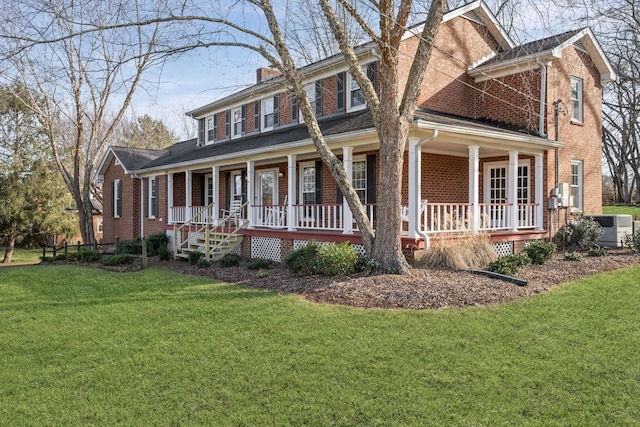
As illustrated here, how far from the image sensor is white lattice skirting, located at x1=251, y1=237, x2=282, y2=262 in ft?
47.0

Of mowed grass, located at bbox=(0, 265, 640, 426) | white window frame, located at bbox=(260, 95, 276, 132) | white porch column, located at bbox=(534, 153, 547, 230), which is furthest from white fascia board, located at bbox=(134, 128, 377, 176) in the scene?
white porch column, located at bbox=(534, 153, 547, 230)

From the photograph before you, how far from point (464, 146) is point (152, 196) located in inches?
601

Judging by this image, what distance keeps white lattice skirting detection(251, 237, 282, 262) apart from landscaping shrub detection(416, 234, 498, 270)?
4.81 meters

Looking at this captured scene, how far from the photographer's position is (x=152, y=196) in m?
23.1

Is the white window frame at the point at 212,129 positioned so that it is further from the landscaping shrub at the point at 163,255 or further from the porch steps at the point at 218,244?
the porch steps at the point at 218,244

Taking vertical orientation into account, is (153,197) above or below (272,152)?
below

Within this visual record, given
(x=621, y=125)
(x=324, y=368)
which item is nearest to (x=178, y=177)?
(x=324, y=368)

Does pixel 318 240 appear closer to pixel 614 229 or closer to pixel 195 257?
pixel 195 257

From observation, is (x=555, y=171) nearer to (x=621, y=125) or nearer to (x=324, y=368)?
(x=324, y=368)

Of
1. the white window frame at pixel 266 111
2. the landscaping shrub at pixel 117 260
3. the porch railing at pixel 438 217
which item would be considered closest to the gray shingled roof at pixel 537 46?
the porch railing at pixel 438 217

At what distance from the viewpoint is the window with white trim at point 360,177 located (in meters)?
14.7

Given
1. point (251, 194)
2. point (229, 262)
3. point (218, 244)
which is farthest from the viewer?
point (251, 194)

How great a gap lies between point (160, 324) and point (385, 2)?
7165mm

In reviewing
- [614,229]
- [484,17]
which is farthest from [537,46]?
[614,229]
